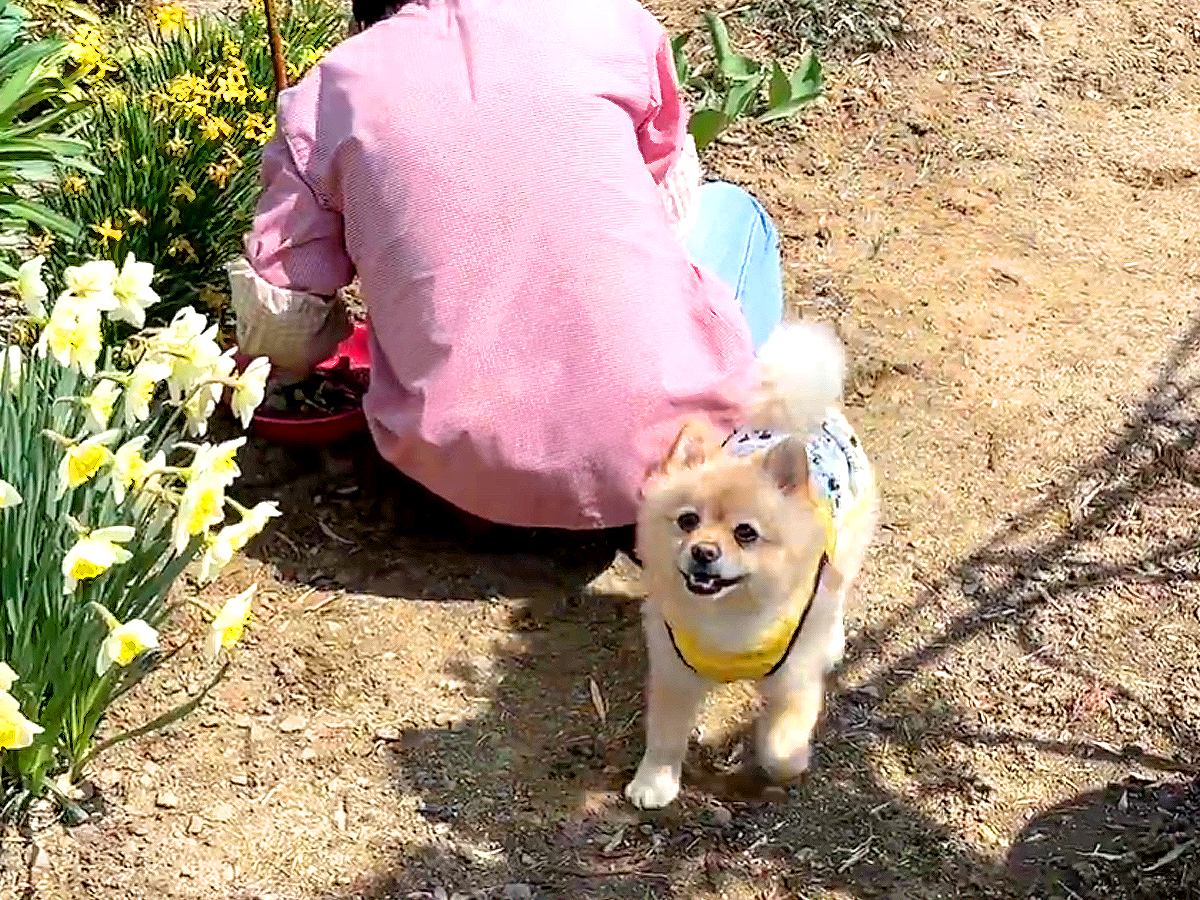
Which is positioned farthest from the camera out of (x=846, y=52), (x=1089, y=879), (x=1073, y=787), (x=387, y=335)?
(x=846, y=52)

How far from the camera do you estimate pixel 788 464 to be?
229 centimetres

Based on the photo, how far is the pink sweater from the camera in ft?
8.82

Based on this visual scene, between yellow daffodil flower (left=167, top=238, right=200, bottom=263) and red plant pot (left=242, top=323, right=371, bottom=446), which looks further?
yellow daffodil flower (left=167, top=238, right=200, bottom=263)

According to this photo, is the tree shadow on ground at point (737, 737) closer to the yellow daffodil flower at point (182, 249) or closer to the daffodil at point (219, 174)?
the yellow daffodil flower at point (182, 249)

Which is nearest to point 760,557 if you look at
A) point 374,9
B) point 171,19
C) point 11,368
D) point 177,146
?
point 11,368

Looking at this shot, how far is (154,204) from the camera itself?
3342 millimetres

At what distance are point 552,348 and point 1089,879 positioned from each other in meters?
1.26

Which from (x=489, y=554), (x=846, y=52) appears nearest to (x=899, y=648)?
(x=489, y=554)

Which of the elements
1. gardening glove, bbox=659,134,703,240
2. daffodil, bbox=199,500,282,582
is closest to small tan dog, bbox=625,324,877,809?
daffodil, bbox=199,500,282,582

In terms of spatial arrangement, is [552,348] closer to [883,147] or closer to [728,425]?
[728,425]

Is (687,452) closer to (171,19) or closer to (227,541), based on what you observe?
(227,541)

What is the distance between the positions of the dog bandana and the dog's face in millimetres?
54

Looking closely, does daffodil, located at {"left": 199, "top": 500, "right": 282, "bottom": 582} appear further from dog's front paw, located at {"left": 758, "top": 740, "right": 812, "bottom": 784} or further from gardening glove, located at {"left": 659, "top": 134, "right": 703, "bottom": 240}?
gardening glove, located at {"left": 659, "top": 134, "right": 703, "bottom": 240}

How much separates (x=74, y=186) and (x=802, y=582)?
1961 mm
